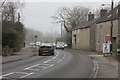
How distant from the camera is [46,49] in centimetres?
4597

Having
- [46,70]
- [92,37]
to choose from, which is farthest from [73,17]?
[46,70]

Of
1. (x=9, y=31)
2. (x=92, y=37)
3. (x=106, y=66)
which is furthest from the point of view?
(x=92, y=37)

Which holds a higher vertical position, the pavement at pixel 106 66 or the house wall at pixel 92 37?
the house wall at pixel 92 37

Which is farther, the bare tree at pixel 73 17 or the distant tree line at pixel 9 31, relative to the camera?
the bare tree at pixel 73 17

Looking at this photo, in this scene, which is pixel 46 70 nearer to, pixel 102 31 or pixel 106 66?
pixel 106 66

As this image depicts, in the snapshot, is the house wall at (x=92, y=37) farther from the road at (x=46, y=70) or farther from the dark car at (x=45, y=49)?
the road at (x=46, y=70)

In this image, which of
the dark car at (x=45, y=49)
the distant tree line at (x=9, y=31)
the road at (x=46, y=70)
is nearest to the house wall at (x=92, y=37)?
the distant tree line at (x=9, y=31)

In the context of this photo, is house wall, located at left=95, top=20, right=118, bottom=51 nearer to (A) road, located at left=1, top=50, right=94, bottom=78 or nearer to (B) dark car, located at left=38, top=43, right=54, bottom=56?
(B) dark car, located at left=38, top=43, right=54, bottom=56

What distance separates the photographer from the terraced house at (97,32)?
186 feet

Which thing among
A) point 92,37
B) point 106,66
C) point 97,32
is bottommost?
point 106,66

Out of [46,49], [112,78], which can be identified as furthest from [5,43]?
[112,78]

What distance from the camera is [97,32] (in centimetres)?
6875

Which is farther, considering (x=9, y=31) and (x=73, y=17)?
(x=73, y=17)

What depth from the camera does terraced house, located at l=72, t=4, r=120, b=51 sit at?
2231 inches
